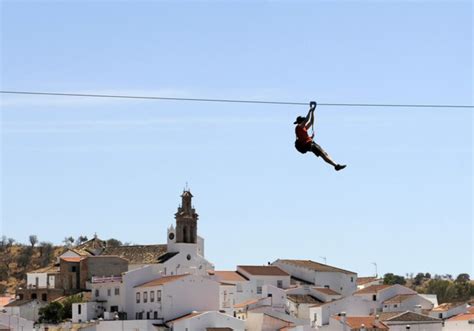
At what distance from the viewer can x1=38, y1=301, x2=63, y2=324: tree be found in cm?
10212

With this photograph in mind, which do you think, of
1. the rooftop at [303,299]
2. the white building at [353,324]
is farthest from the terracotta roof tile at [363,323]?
the rooftop at [303,299]

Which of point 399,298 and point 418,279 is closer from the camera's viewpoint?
point 399,298

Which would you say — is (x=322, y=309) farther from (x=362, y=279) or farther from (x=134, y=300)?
(x=362, y=279)

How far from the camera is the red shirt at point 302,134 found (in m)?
32.1

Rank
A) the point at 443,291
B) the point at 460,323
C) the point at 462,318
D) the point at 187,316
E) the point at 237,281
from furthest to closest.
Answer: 1. the point at 443,291
2. the point at 237,281
3. the point at 462,318
4. the point at 460,323
5. the point at 187,316

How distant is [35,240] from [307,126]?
14588 cm

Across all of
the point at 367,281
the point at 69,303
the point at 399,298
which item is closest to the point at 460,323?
the point at 399,298

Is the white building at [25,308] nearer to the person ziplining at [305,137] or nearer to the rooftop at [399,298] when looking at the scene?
the rooftop at [399,298]

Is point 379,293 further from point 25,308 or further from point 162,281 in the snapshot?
point 25,308

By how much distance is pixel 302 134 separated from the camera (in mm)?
32094

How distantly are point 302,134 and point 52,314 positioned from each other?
72843 millimetres

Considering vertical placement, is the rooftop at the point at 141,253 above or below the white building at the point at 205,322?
above

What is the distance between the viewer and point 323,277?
123 meters

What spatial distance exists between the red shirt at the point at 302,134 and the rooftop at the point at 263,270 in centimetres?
8591
